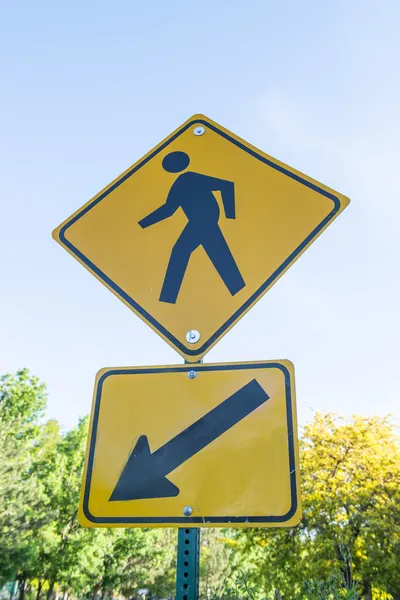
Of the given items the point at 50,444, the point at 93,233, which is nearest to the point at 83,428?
the point at 50,444

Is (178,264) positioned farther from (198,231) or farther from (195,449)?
(195,449)

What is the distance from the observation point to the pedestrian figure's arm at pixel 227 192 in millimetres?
2002

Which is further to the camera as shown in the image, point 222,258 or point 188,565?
point 222,258

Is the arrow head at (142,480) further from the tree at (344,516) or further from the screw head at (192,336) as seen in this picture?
the tree at (344,516)

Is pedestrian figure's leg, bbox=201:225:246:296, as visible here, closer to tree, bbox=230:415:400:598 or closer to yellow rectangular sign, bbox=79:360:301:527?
yellow rectangular sign, bbox=79:360:301:527

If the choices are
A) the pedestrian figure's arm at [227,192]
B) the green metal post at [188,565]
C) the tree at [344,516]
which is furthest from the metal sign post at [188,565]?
the tree at [344,516]

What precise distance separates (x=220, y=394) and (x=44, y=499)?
2526 centimetres

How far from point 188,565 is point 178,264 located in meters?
1.12

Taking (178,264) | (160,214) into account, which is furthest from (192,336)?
(160,214)

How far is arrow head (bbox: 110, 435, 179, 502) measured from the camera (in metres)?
→ 1.54

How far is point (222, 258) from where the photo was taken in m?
1.89

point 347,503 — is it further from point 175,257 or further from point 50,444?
point 50,444

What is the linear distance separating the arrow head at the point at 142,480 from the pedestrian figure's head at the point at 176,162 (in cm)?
129

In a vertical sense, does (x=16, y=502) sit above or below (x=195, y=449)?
above
